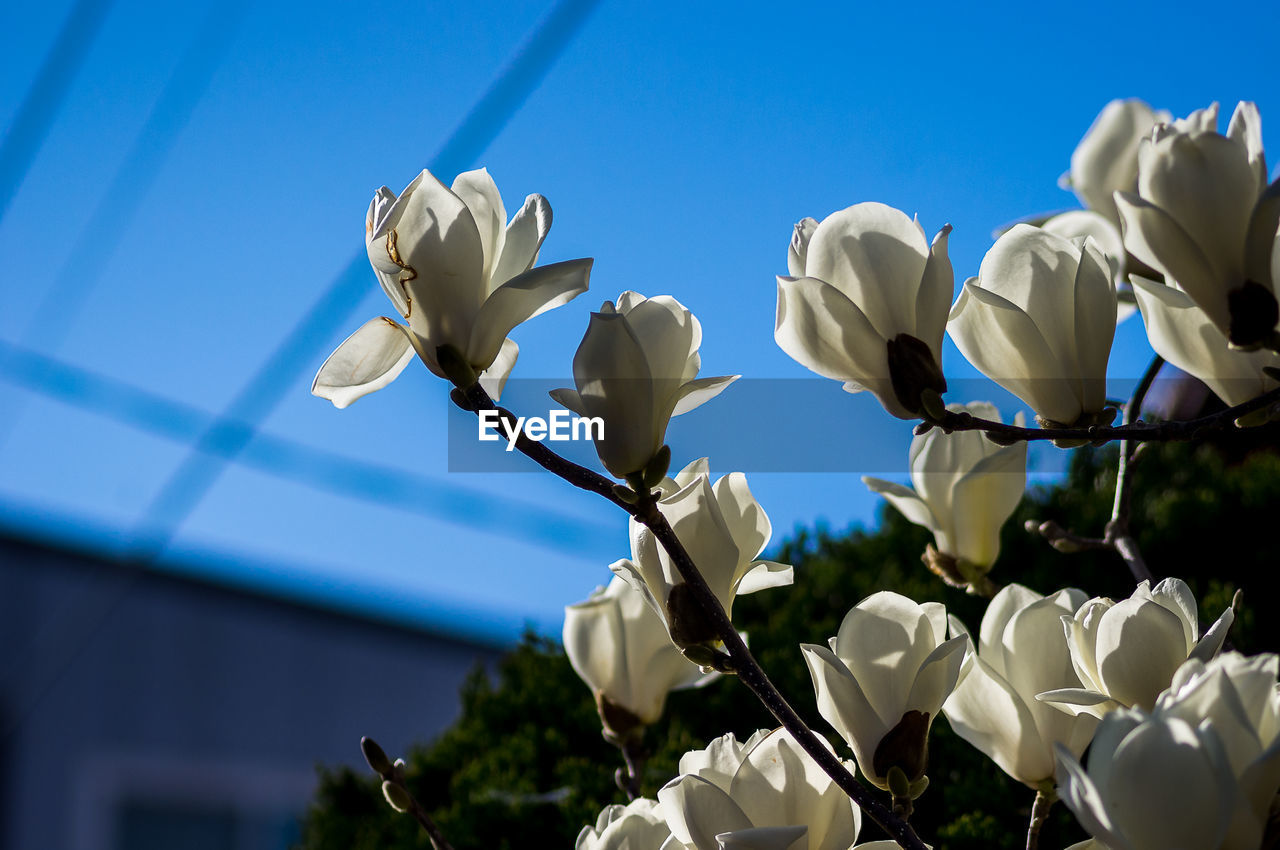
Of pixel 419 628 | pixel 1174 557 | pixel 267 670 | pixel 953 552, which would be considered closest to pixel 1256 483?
pixel 1174 557

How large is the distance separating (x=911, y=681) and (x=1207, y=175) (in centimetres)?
23

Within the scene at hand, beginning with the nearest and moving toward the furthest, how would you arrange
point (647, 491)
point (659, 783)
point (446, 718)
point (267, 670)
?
point (647, 491) < point (659, 783) < point (267, 670) < point (446, 718)

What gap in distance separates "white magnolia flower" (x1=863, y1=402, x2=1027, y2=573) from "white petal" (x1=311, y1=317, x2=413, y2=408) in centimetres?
30

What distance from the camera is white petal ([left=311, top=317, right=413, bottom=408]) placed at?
48cm

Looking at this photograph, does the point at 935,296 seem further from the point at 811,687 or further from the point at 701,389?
the point at 811,687

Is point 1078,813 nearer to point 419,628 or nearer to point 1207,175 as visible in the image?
point 1207,175

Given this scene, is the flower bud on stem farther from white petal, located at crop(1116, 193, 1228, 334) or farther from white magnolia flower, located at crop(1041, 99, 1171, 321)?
white magnolia flower, located at crop(1041, 99, 1171, 321)

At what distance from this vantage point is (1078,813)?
35 centimetres

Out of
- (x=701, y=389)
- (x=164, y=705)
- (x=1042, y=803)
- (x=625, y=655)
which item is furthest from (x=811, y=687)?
(x=164, y=705)

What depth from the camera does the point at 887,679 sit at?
0.47 m

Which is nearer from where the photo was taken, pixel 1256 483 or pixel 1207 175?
pixel 1207 175

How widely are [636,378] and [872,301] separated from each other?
0.36 feet

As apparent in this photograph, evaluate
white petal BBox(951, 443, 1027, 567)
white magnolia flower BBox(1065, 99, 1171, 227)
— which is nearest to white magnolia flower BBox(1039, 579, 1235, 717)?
white petal BBox(951, 443, 1027, 567)

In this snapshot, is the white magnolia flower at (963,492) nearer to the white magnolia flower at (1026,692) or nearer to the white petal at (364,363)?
the white magnolia flower at (1026,692)
